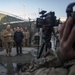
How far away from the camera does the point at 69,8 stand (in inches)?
43.3

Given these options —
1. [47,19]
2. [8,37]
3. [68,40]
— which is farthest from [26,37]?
[68,40]

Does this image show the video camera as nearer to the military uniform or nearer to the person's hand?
the person's hand

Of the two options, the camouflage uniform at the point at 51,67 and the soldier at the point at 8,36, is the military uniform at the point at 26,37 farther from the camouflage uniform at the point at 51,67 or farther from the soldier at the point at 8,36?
the camouflage uniform at the point at 51,67

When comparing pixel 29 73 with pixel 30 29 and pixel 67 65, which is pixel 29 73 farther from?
pixel 30 29

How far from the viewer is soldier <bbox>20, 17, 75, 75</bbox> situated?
1.04 m

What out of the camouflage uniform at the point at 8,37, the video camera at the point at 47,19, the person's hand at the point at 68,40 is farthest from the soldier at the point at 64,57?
the camouflage uniform at the point at 8,37

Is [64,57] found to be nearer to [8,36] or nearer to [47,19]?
[47,19]

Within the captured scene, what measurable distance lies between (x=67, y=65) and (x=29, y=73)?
0.21 m

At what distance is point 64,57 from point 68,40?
0.29 ft

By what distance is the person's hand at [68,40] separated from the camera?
1.04m

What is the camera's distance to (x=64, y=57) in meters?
1.10

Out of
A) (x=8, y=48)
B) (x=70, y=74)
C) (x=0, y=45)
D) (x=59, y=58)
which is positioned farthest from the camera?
(x=0, y=45)

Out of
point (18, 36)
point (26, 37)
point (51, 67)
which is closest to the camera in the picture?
point (51, 67)

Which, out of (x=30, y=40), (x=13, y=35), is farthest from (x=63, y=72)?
(x=30, y=40)
